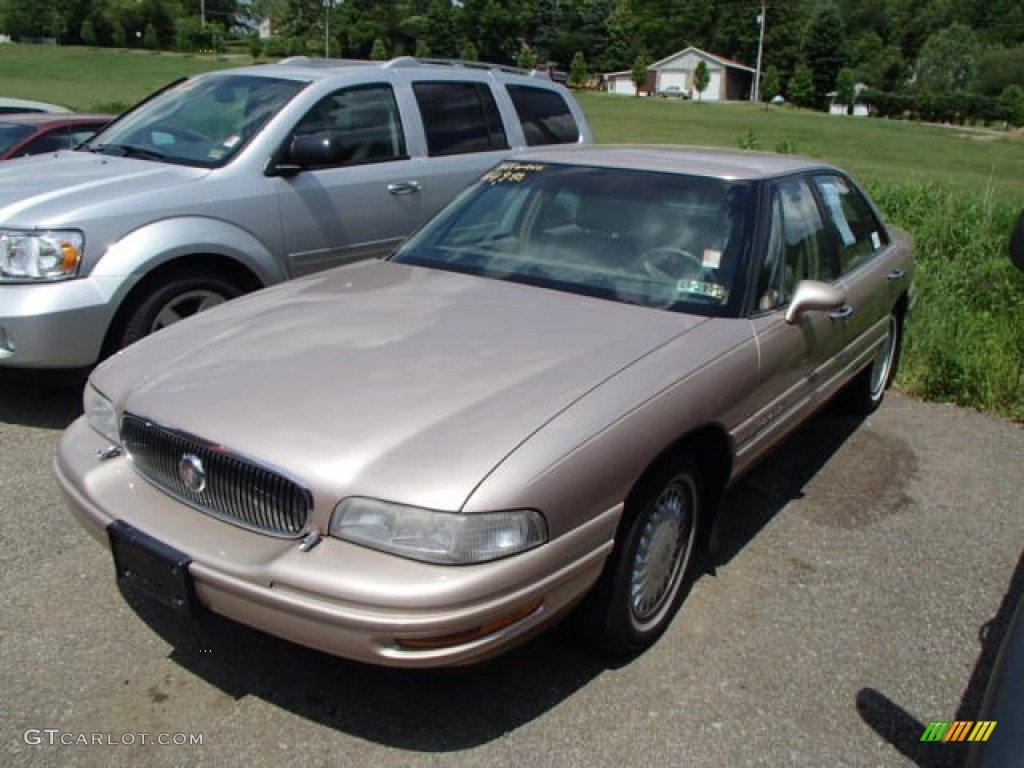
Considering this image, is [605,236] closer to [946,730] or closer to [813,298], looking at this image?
[813,298]

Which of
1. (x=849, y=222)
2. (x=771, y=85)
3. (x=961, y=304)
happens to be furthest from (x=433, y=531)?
(x=771, y=85)

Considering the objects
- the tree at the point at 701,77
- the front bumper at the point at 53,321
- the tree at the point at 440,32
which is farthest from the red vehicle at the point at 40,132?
the tree at the point at 440,32

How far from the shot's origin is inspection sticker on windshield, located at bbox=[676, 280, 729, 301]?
3.51 metres

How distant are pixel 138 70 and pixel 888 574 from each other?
Answer: 62429mm

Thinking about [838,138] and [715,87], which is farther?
[715,87]

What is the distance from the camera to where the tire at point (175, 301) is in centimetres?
483

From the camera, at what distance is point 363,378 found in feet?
9.38

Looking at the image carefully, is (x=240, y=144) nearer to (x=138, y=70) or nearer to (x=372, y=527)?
(x=372, y=527)

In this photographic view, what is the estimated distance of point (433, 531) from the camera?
7.73 ft

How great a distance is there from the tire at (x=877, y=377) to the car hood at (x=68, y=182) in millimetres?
3984

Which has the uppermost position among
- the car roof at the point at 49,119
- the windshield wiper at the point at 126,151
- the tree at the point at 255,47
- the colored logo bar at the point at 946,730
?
the tree at the point at 255,47

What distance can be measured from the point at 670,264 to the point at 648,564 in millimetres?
1255

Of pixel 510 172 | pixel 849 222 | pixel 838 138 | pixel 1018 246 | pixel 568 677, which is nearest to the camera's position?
pixel 1018 246

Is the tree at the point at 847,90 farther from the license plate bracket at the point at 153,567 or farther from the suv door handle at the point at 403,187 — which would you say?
the license plate bracket at the point at 153,567
